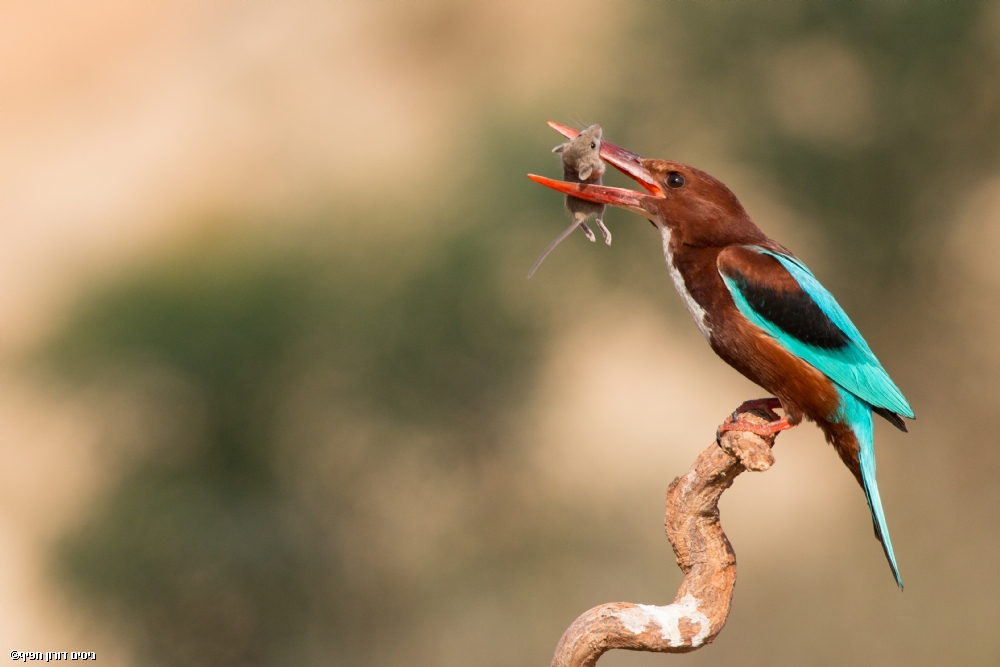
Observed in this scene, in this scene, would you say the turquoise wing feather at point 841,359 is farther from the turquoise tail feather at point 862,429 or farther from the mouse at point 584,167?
the mouse at point 584,167

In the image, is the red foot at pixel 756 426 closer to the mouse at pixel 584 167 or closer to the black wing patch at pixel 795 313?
the black wing patch at pixel 795 313

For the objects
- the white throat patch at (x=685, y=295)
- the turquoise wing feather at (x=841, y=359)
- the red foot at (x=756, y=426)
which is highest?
the white throat patch at (x=685, y=295)

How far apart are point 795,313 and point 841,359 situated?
0.19 metres

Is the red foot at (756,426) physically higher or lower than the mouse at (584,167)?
lower

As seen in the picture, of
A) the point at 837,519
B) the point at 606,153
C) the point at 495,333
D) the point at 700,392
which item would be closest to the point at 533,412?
the point at 495,333

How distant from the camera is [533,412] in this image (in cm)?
695

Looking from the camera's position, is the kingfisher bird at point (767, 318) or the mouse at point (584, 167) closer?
the kingfisher bird at point (767, 318)

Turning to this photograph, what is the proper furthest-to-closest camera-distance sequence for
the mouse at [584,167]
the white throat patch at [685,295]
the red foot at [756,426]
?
the mouse at [584,167] → the white throat patch at [685,295] → the red foot at [756,426]

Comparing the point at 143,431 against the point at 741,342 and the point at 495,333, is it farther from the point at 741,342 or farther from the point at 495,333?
the point at 741,342

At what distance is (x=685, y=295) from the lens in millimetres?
2842

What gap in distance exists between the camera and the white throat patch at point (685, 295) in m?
2.80

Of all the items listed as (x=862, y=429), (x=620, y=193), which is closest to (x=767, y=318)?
(x=862, y=429)

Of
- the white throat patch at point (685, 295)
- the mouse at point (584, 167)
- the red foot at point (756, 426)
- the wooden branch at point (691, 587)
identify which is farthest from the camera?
the mouse at point (584, 167)

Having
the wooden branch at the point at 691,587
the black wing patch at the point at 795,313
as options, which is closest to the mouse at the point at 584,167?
the black wing patch at the point at 795,313
